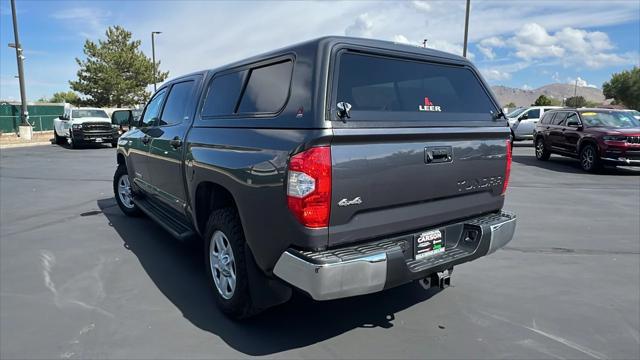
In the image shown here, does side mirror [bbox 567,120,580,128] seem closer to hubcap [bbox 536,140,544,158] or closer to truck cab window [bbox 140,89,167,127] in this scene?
hubcap [bbox 536,140,544,158]

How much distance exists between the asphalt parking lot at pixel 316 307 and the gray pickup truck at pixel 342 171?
1.34 feet

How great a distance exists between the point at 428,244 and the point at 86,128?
820 inches

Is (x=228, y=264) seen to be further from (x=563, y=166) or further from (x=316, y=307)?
(x=563, y=166)

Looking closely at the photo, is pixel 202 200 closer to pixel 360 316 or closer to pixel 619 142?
pixel 360 316

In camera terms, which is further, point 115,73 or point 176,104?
point 115,73

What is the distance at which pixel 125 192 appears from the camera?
6.72 metres

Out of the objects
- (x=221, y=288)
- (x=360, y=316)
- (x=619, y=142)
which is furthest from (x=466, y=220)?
(x=619, y=142)

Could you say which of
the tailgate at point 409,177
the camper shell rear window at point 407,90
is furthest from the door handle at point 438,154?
the camper shell rear window at point 407,90

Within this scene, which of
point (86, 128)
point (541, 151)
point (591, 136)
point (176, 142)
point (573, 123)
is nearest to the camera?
point (176, 142)

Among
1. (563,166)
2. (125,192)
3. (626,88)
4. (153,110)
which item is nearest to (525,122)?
(563,166)

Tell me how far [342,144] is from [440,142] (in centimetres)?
85

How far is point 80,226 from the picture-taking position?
6.21 metres

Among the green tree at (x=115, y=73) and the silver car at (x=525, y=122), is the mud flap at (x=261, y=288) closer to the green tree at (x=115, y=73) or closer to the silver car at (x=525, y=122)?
the silver car at (x=525, y=122)

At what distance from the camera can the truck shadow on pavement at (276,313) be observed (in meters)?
3.18
